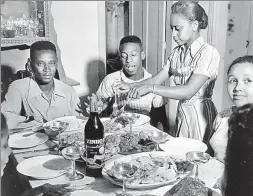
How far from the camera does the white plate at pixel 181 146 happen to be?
0.80m

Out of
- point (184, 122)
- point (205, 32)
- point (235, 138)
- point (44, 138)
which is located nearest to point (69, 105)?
point (44, 138)

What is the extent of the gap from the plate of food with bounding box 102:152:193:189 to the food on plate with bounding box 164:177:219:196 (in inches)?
1.2

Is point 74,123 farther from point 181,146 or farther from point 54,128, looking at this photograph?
point 181,146

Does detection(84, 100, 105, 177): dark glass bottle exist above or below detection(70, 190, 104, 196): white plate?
above

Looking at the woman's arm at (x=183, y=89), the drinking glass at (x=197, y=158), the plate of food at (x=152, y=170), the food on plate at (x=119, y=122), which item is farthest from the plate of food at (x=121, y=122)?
the drinking glass at (x=197, y=158)

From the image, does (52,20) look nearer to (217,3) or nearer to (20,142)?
(20,142)

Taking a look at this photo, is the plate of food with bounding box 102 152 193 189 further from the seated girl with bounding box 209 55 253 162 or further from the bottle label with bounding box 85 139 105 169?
the seated girl with bounding box 209 55 253 162

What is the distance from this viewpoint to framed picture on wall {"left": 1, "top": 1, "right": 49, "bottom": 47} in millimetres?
871

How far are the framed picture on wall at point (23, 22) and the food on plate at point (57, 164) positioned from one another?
0.41m

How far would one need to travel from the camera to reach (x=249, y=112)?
789mm

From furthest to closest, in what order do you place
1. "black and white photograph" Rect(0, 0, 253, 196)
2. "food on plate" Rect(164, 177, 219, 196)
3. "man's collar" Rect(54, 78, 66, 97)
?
"man's collar" Rect(54, 78, 66, 97) → "black and white photograph" Rect(0, 0, 253, 196) → "food on plate" Rect(164, 177, 219, 196)

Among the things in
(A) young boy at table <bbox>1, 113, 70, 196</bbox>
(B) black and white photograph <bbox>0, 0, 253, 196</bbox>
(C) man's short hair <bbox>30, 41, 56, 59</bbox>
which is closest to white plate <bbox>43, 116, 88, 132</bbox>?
(B) black and white photograph <bbox>0, 0, 253, 196</bbox>

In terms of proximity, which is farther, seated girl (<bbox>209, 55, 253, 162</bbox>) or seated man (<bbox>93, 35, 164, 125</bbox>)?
seated man (<bbox>93, 35, 164, 125</bbox>)

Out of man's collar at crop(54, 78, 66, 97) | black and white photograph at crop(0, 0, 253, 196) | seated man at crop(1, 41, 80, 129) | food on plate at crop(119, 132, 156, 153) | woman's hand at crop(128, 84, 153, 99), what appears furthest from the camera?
man's collar at crop(54, 78, 66, 97)
